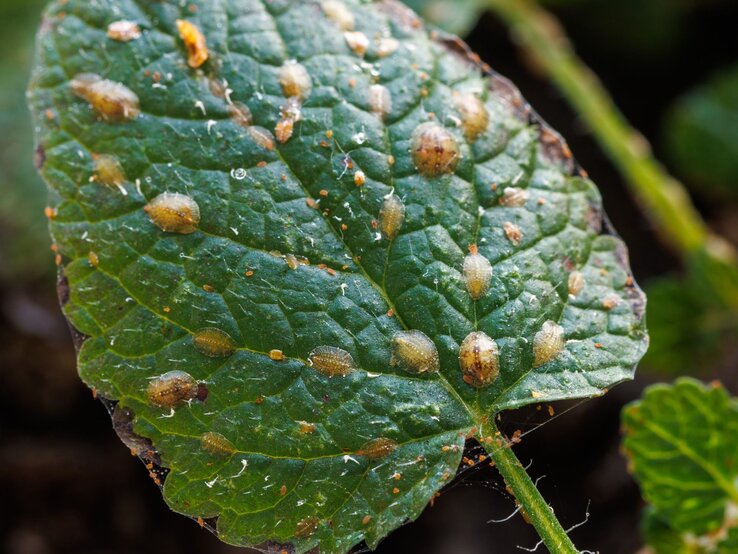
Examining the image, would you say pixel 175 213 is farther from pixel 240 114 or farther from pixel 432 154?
pixel 432 154

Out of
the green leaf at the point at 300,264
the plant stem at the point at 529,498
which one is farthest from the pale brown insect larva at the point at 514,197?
the plant stem at the point at 529,498

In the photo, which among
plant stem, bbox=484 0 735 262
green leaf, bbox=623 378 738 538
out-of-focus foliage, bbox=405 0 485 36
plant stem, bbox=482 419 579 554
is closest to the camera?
plant stem, bbox=482 419 579 554

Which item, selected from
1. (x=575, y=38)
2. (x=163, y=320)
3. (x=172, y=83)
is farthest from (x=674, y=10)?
(x=163, y=320)

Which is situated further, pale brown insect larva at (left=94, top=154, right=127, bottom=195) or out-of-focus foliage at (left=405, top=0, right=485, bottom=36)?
out-of-focus foliage at (left=405, top=0, right=485, bottom=36)

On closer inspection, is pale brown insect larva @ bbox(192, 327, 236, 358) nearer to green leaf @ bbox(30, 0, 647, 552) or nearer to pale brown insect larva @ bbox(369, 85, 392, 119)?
green leaf @ bbox(30, 0, 647, 552)

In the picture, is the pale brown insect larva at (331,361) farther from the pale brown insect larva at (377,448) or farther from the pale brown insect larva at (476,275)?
the pale brown insect larva at (476,275)

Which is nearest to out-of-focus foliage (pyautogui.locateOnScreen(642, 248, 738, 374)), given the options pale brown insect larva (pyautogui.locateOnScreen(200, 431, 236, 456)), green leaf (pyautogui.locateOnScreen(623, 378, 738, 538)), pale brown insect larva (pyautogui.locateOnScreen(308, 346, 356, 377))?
green leaf (pyautogui.locateOnScreen(623, 378, 738, 538))

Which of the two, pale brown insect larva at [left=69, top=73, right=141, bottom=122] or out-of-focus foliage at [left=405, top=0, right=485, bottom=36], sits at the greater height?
out-of-focus foliage at [left=405, top=0, right=485, bottom=36]
